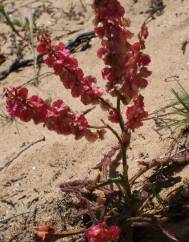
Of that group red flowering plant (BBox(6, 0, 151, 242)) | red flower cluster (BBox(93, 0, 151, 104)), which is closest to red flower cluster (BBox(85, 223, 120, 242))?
red flowering plant (BBox(6, 0, 151, 242))

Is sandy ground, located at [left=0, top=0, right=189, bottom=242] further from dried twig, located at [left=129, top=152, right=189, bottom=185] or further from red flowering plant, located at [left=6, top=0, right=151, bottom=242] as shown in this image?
red flowering plant, located at [left=6, top=0, right=151, bottom=242]

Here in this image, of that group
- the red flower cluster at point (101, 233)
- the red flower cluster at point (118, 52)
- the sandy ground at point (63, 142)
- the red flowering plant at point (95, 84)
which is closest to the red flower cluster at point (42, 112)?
the red flowering plant at point (95, 84)

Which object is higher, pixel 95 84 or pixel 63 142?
pixel 63 142

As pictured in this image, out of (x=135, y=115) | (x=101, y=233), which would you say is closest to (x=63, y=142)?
(x=135, y=115)

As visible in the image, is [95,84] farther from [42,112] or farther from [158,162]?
[158,162]

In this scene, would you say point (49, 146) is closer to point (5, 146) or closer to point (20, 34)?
point (5, 146)

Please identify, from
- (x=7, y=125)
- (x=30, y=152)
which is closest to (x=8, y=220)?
(x=30, y=152)

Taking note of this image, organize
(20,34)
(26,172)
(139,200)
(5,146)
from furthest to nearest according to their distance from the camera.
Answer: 1. (20,34)
2. (5,146)
3. (26,172)
4. (139,200)
